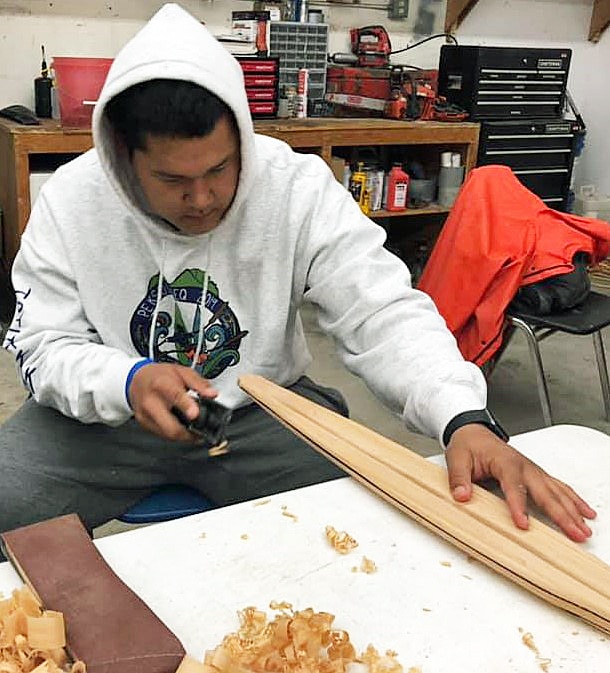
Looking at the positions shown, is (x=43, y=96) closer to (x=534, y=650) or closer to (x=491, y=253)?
(x=491, y=253)

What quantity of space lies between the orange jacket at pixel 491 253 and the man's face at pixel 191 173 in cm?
122

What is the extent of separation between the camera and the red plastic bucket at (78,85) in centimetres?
288

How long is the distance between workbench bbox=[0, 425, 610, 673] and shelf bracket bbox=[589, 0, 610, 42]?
4.37 meters

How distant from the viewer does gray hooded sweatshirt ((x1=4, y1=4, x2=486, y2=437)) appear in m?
1.27

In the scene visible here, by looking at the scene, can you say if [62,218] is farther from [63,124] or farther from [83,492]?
[63,124]

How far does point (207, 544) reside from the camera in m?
0.94

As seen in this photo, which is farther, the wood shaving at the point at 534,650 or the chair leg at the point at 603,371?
the chair leg at the point at 603,371

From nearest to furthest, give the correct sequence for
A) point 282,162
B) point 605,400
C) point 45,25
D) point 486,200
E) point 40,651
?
point 40,651 → point 282,162 → point 486,200 → point 605,400 → point 45,25

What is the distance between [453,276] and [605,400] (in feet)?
2.65

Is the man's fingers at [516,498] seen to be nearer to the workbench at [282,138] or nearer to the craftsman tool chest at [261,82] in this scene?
the workbench at [282,138]

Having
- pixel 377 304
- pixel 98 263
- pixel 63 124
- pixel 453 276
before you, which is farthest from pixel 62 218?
pixel 63 124

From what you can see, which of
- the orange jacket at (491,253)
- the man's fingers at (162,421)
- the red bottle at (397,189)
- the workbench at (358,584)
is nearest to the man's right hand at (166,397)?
the man's fingers at (162,421)

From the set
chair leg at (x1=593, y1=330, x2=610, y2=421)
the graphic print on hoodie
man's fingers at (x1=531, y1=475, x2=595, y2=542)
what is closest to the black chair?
chair leg at (x1=593, y1=330, x2=610, y2=421)

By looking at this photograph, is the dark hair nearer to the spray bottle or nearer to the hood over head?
the hood over head
